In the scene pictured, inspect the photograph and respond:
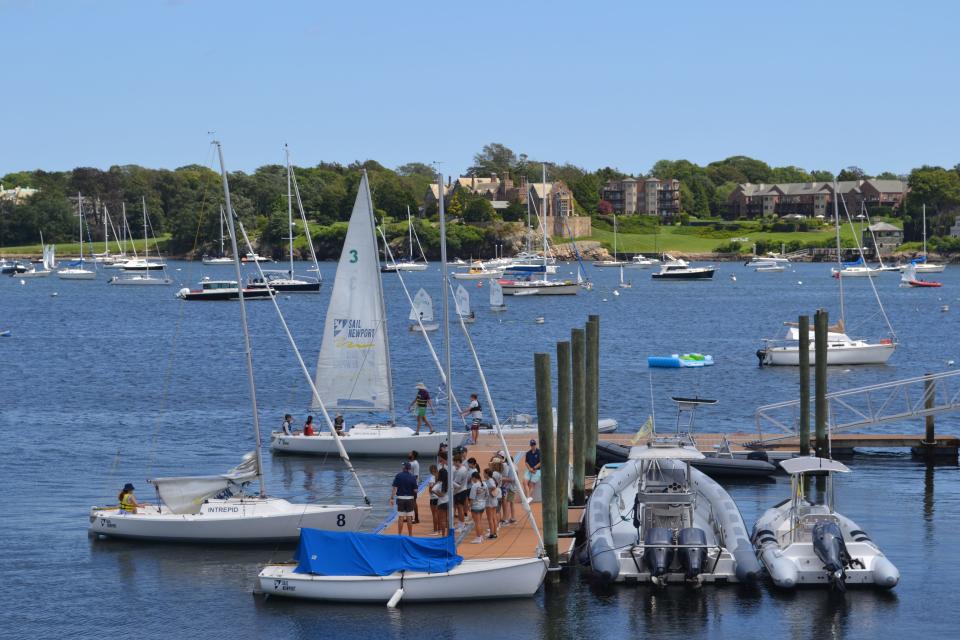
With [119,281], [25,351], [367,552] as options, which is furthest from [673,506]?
[119,281]

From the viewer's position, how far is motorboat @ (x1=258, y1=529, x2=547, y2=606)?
984 inches

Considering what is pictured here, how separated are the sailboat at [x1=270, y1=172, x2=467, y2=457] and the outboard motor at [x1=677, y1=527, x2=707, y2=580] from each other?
13.8 meters

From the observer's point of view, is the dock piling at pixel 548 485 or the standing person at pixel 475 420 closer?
the dock piling at pixel 548 485

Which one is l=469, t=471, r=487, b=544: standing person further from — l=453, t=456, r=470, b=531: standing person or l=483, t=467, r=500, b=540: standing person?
l=453, t=456, r=470, b=531: standing person

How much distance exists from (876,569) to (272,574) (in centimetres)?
1182

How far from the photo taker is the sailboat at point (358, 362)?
129 feet

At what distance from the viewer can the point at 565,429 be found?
96.4 ft

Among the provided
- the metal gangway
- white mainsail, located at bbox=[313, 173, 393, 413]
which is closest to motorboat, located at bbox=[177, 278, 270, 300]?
the metal gangway

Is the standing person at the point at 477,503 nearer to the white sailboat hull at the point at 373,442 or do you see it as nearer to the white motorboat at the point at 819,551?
the white motorboat at the point at 819,551

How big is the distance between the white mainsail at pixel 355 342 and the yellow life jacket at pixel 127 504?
9.93 m

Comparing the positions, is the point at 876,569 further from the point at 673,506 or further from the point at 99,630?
the point at 99,630

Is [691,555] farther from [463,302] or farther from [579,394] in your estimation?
[463,302]

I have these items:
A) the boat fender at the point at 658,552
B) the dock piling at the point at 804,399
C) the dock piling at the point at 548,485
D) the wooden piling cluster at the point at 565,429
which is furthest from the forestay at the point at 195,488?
the dock piling at the point at 804,399

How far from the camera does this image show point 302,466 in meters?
39.6
